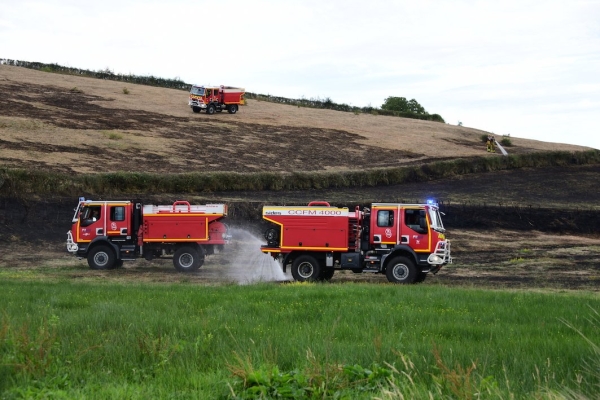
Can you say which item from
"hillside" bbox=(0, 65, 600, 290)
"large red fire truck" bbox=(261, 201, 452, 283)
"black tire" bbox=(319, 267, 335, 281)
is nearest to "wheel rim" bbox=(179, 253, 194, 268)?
"hillside" bbox=(0, 65, 600, 290)

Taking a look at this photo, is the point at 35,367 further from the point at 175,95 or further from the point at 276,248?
the point at 175,95

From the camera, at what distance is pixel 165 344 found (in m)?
10.1

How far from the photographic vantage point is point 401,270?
2595 cm

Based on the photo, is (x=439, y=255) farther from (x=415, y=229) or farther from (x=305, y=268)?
(x=305, y=268)

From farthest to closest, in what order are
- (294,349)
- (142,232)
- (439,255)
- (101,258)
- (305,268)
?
1. (142,232)
2. (101,258)
3. (305,268)
4. (439,255)
5. (294,349)

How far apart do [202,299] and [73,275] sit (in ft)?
41.7

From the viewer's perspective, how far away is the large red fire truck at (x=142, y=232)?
3072 centimetres

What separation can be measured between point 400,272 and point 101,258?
12782 mm

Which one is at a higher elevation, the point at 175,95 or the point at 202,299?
the point at 175,95

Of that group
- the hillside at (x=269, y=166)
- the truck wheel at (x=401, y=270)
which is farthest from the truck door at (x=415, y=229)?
the hillside at (x=269, y=166)

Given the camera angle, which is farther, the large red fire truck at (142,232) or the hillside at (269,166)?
the hillside at (269,166)

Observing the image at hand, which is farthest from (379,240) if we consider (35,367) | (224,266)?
(35,367)

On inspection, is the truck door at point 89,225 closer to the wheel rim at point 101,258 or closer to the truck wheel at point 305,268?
the wheel rim at point 101,258

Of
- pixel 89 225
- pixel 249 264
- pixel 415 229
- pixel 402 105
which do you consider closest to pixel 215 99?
pixel 249 264
